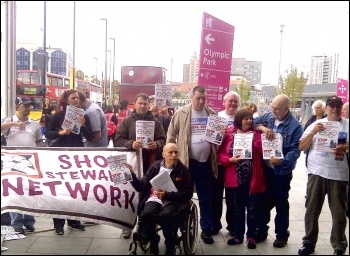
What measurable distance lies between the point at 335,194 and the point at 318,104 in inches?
130

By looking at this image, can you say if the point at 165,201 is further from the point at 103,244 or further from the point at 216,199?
the point at 216,199

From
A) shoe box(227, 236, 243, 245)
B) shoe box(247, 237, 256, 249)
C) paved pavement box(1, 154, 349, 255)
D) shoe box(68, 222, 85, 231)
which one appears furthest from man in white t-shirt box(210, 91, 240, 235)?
shoe box(68, 222, 85, 231)

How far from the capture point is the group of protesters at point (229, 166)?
440 centimetres

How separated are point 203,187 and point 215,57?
2482 mm

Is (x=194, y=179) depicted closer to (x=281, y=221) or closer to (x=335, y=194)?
(x=281, y=221)

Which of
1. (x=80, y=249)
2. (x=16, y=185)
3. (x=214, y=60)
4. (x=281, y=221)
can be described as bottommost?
(x=80, y=249)

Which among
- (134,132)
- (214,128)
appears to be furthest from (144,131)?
(214,128)

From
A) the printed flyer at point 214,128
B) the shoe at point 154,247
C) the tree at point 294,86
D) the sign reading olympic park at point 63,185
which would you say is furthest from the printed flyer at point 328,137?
the tree at point 294,86

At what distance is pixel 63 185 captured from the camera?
15.7ft

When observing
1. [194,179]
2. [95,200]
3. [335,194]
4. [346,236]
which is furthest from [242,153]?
[95,200]

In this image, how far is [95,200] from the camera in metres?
4.80

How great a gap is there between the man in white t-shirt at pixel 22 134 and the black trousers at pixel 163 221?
1.73 meters

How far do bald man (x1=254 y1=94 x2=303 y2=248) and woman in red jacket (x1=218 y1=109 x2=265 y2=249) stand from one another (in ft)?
0.44

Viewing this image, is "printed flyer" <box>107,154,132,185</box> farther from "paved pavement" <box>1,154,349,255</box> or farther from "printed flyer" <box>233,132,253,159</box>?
"printed flyer" <box>233,132,253,159</box>
